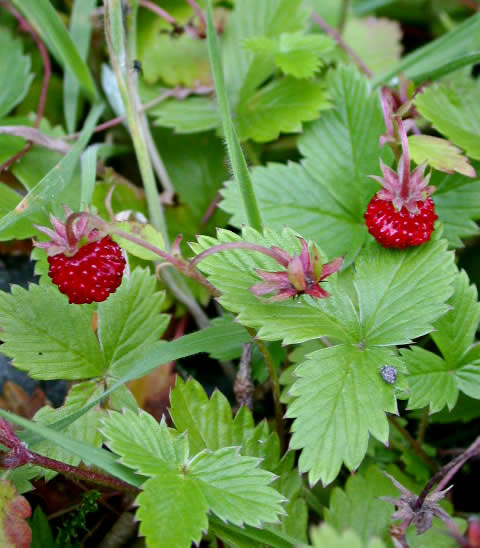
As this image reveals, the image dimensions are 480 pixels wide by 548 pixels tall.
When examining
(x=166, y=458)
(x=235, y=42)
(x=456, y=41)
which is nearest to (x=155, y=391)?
(x=166, y=458)

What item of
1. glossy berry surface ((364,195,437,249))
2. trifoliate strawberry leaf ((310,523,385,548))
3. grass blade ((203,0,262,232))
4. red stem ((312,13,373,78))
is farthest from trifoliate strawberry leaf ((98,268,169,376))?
Result: red stem ((312,13,373,78))

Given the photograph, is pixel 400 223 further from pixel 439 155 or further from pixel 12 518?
pixel 12 518

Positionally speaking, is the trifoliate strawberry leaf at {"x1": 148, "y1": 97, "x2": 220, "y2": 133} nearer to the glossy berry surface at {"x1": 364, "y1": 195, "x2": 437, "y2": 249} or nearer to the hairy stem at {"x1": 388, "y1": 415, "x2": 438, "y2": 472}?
the glossy berry surface at {"x1": 364, "y1": 195, "x2": 437, "y2": 249}

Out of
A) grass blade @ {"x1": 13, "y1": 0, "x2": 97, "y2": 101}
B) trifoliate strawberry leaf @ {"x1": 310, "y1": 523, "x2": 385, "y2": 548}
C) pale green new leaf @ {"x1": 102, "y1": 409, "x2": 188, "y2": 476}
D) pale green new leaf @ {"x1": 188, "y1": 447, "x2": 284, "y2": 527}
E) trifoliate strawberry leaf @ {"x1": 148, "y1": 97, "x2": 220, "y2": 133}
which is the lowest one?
pale green new leaf @ {"x1": 188, "y1": 447, "x2": 284, "y2": 527}

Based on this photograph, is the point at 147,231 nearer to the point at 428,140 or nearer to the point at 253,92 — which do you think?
the point at 428,140

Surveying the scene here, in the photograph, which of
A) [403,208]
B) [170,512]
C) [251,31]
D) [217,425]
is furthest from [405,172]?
[251,31]

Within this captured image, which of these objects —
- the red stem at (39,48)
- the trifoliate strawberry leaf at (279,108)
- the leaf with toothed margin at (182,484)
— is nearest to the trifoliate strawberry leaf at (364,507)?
the leaf with toothed margin at (182,484)
